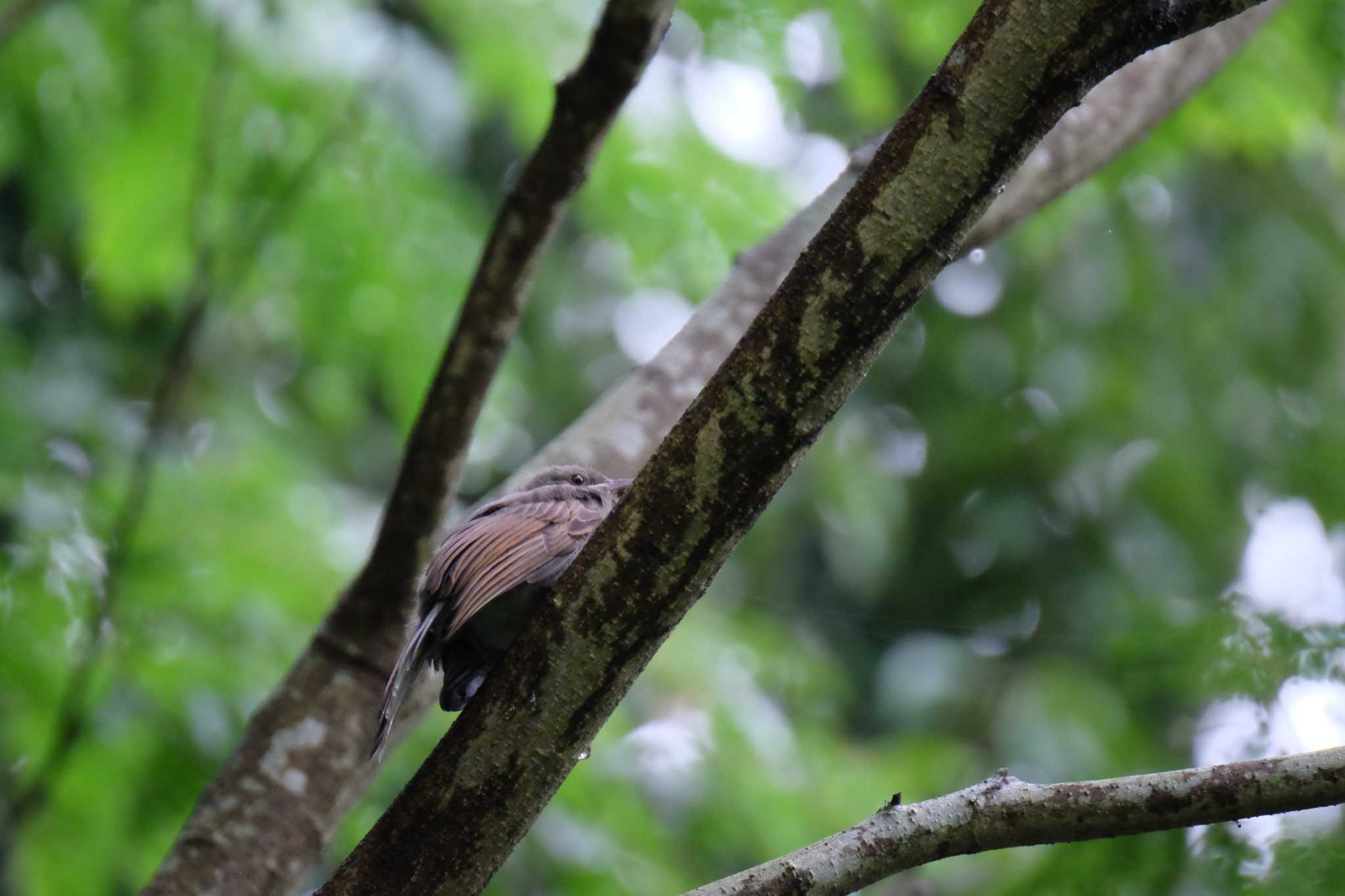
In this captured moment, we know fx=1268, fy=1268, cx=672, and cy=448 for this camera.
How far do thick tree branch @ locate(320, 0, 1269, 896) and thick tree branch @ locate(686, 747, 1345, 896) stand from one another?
0.40 metres

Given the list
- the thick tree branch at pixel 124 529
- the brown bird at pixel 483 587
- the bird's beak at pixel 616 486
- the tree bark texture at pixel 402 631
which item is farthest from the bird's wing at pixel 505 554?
the thick tree branch at pixel 124 529

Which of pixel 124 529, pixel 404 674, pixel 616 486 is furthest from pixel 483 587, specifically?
pixel 124 529

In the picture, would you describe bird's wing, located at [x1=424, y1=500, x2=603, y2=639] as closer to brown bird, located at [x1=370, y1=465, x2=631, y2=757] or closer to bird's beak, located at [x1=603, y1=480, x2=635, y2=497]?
brown bird, located at [x1=370, y1=465, x2=631, y2=757]

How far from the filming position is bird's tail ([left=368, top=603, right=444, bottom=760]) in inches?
97.7

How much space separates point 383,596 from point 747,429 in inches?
68.2

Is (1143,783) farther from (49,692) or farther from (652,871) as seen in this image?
(49,692)

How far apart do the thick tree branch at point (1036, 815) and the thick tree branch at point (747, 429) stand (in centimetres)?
40

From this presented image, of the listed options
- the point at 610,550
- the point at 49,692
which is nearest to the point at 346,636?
the point at 49,692

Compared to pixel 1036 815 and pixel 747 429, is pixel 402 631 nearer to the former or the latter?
pixel 747 429

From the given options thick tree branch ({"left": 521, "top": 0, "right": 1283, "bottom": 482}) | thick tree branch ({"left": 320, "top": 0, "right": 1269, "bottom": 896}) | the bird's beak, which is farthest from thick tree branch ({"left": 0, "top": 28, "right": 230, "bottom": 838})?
thick tree branch ({"left": 320, "top": 0, "right": 1269, "bottom": 896})

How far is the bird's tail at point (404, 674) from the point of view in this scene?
2482 mm

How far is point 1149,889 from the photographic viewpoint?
3.07 metres

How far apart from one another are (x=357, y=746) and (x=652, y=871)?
4.91 feet

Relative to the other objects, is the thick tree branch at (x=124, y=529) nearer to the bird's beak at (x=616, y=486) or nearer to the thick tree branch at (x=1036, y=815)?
the bird's beak at (x=616, y=486)
